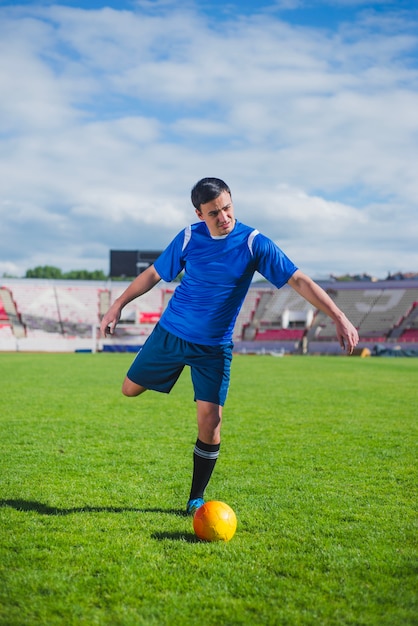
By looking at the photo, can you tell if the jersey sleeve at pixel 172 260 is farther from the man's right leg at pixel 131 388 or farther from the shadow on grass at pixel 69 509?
the shadow on grass at pixel 69 509

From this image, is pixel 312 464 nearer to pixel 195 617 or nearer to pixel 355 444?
pixel 355 444

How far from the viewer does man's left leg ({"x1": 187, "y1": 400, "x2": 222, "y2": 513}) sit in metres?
5.05

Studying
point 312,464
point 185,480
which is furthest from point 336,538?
point 312,464

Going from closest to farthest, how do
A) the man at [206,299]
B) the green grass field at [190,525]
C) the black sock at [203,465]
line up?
the green grass field at [190,525] < the man at [206,299] < the black sock at [203,465]

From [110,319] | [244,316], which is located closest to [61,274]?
[244,316]

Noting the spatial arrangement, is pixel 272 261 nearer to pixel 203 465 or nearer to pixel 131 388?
pixel 131 388

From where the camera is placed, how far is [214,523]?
→ 4309 millimetres

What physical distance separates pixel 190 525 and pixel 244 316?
170ft

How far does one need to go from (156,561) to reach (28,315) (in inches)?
2065

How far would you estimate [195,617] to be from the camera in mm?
3178

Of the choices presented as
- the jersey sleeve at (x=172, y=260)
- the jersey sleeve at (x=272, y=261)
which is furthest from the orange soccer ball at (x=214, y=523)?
the jersey sleeve at (x=172, y=260)

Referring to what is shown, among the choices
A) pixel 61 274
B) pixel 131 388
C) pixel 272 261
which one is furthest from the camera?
pixel 61 274

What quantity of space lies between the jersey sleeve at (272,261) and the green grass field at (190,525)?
6.43ft

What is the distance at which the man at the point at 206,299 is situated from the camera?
4.80 m
